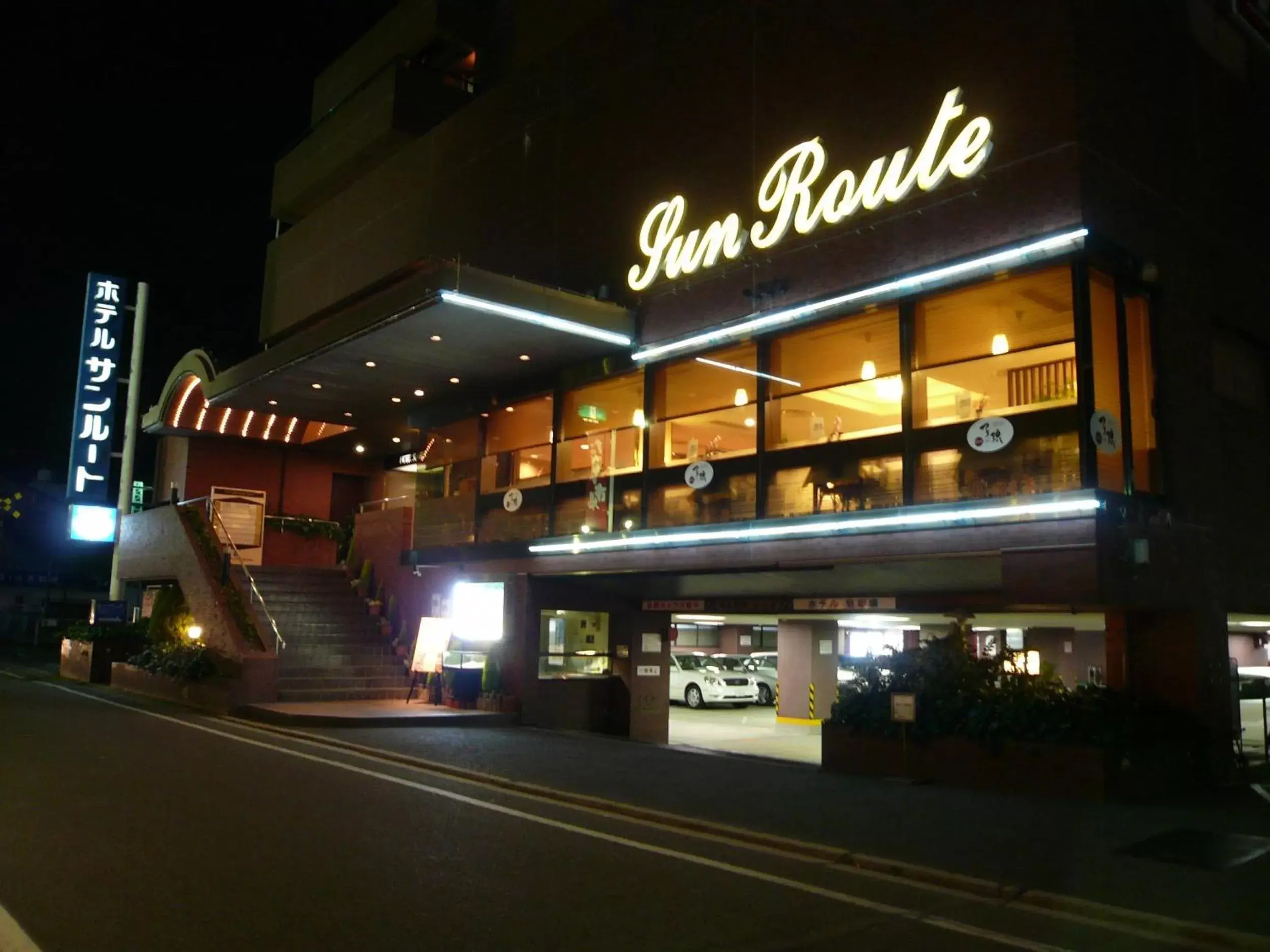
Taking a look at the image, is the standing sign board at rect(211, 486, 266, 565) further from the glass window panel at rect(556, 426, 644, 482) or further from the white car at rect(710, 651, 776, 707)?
the white car at rect(710, 651, 776, 707)

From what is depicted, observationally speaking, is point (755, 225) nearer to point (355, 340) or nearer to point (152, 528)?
point (355, 340)

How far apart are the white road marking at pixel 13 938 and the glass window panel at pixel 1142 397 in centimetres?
1242

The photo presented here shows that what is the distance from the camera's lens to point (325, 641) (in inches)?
884

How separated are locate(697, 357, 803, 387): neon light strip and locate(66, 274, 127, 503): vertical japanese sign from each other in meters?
22.5

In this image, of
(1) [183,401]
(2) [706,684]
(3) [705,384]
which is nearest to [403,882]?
(3) [705,384]

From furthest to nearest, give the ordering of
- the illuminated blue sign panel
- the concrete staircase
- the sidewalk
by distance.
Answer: the illuminated blue sign panel
the concrete staircase
the sidewalk

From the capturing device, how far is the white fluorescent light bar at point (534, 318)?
16.2 metres

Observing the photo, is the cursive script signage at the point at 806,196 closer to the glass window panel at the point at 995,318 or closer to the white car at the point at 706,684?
the glass window panel at the point at 995,318

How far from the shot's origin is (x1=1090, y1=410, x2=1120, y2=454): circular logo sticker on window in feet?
40.5

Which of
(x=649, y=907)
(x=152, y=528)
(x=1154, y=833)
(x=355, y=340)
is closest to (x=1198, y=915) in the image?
(x=1154, y=833)

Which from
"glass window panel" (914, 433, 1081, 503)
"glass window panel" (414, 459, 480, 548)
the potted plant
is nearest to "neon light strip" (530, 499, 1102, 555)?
"glass window panel" (914, 433, 1081, 503)

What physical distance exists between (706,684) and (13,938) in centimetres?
2410

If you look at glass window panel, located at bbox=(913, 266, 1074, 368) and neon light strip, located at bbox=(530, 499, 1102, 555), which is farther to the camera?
glass window panel, located at bbox=(913, 266, 1074, 368)

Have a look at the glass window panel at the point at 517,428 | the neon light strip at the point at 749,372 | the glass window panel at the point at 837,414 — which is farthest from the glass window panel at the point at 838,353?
the glass window panel at the point at 517,428
